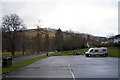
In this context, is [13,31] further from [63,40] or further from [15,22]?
[63,40]

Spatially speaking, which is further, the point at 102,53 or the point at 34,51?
the point at 34,51

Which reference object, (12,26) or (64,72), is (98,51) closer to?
(12,26)

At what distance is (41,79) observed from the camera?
15430 mm

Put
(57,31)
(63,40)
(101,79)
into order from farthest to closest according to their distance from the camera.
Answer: (57,31), (63,40), (101,79)

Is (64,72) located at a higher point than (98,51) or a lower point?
lower

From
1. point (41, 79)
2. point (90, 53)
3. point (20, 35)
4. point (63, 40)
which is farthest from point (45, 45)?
point (41, 79)

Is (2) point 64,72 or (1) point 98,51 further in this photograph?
(1) point 98,51

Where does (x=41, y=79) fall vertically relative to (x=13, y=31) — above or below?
below

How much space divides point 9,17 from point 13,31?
413cm

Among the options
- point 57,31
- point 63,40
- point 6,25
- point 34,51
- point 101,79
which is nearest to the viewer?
point 101,79

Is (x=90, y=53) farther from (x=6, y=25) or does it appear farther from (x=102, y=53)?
(x=6, y=25)

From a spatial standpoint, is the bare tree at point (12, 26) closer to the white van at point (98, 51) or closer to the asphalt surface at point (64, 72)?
the white van at point (98, 51)

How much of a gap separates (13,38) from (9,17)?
616 cm

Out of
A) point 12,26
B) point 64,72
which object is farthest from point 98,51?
point 64,72
